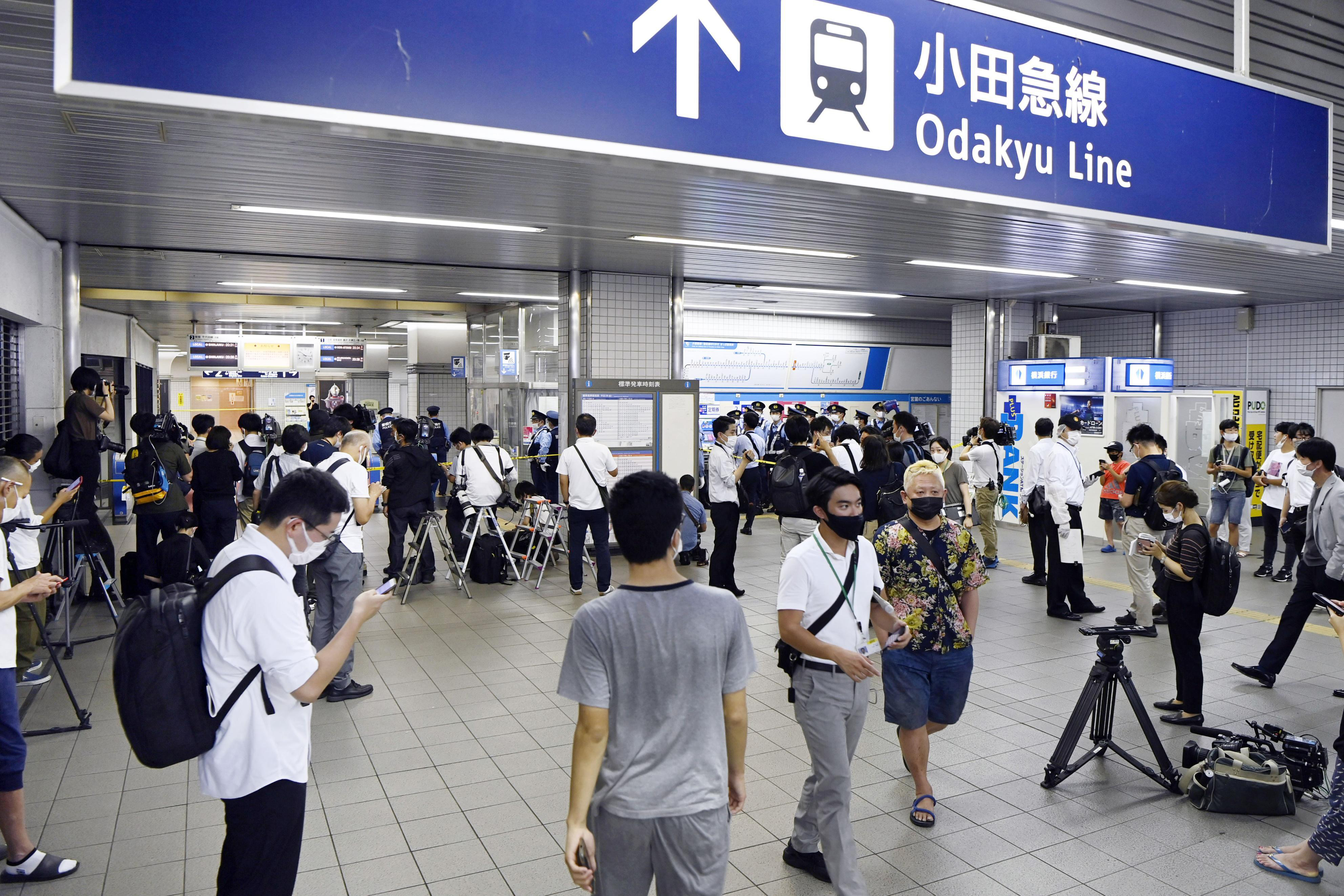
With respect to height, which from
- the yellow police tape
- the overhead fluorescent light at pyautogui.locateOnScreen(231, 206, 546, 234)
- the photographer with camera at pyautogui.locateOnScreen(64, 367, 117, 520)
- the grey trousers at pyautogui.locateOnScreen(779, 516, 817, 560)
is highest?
the overhead fluorescent light at pyautogui.locateOnScreen(231, 206, 546, 234)

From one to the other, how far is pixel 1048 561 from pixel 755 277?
557 centimetres

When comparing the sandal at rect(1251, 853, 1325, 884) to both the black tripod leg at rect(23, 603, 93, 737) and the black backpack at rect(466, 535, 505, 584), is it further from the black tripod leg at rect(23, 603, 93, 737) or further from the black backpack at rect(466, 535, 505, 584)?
the black backpack at rect(466, 535, 505, 584)

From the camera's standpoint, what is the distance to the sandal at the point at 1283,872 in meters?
3.62

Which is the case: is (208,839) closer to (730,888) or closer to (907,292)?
(730,888)

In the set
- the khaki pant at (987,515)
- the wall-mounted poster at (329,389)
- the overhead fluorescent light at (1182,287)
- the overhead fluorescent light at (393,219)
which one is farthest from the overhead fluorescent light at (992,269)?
the wall-mounted poster at (329,389)

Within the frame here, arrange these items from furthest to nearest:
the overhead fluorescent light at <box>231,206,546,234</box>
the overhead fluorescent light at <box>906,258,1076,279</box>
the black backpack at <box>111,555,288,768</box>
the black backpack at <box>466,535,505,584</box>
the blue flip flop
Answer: the overhead fluorescent light at <box>906,258,1076,279</box>
the black backpack at <box>466,535,505,584</box>
the overhead fluorescent light at <box>231,206,546,234</box>
the blue flip flop
the black backpack at <box>111,555,288,768</box>

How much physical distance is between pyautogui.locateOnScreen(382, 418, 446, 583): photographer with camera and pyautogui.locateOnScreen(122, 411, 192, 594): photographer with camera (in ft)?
5.86

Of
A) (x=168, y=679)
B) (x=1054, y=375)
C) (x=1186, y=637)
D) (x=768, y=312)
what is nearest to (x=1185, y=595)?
(x=1186, y=637)

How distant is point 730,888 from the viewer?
359 cm

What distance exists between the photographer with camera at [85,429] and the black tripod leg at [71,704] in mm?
2565

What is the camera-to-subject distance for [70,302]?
8570mm

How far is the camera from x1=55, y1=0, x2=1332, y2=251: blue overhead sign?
6.88 feet

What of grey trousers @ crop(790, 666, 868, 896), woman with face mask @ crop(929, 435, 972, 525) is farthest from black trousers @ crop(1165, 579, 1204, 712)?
woman with face mask @ crop(929, 435, 972, 525)

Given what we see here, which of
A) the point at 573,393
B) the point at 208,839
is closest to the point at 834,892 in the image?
the point at 208,839
